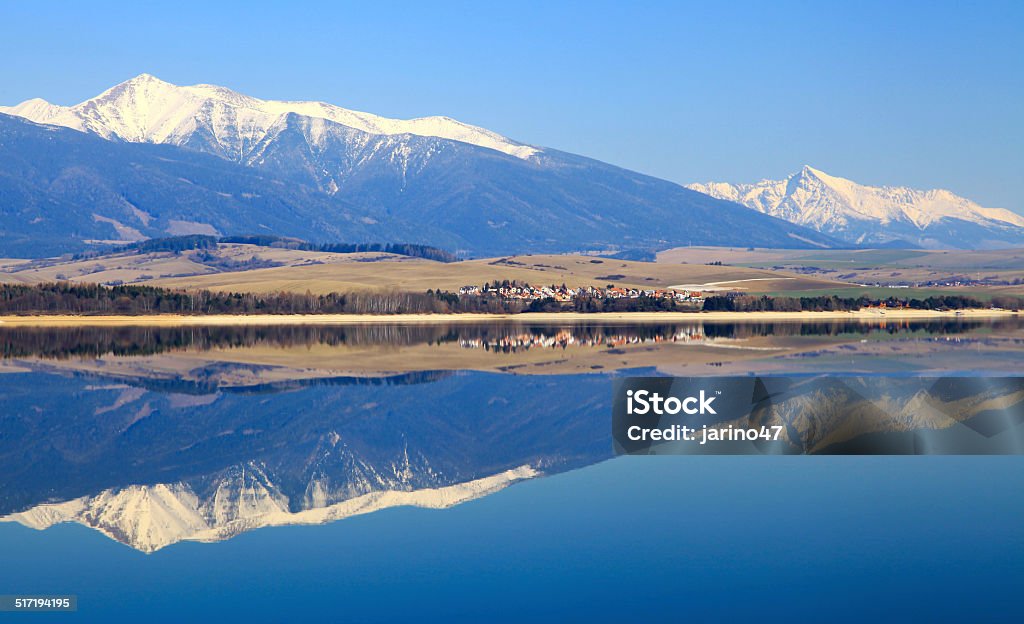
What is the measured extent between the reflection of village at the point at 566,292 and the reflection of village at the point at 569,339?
60.1 meters

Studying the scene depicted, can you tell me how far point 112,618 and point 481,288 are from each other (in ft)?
538

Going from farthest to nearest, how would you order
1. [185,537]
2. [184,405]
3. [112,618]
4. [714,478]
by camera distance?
[184,405] < [714,478] < [185,537] < [112,618]

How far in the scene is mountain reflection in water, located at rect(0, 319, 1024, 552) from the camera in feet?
90.3

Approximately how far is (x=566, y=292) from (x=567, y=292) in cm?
102

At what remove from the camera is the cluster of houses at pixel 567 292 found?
552ft

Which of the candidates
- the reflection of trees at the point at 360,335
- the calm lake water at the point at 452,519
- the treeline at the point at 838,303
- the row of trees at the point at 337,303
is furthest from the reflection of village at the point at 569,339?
the treeline at the point at 838,303

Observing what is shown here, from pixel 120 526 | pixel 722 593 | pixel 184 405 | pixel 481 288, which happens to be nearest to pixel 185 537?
pixel 120 526

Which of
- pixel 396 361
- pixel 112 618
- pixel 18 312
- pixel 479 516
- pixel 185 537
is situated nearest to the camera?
pixel 112 618

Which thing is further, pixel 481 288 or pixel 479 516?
pixel 481 288

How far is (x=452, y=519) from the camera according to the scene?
2544 cm

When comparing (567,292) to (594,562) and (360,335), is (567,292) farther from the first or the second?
(594,562)

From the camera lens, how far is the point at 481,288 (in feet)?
600

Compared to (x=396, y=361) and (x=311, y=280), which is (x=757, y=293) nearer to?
(x=311, y=280)

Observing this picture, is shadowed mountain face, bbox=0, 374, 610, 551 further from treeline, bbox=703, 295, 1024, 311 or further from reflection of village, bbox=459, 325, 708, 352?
treeline, bbox=703, 295, 1024, 311
